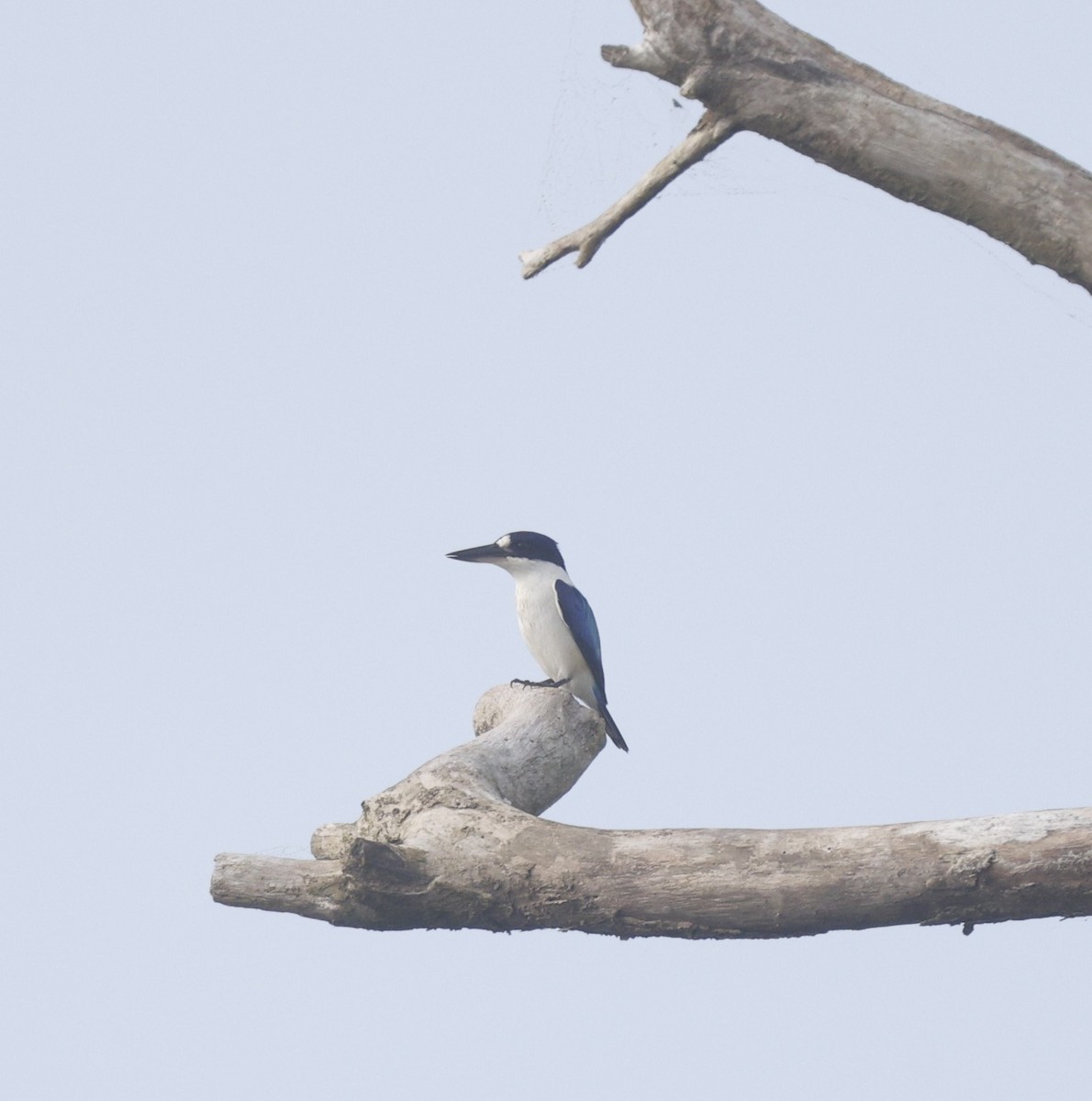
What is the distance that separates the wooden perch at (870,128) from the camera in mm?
4719

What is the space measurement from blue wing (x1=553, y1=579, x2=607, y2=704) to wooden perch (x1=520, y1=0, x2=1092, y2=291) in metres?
3.70

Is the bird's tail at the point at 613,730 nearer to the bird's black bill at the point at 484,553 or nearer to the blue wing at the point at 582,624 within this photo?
the blue wing at the point at 582,624

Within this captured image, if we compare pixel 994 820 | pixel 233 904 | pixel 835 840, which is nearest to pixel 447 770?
pixel 233 904

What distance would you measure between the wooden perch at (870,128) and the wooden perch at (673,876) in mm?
1894

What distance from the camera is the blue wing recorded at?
808cm

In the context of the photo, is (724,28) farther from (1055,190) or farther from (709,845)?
(709,845)

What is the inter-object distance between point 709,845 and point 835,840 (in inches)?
16.3

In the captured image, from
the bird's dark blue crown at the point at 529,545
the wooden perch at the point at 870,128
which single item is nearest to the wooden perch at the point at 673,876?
the wooden perch at the point at 870,128

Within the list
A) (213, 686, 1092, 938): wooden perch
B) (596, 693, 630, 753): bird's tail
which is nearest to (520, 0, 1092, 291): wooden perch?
(213, 686, 1092, 938): wooden perch

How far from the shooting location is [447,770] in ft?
19.4

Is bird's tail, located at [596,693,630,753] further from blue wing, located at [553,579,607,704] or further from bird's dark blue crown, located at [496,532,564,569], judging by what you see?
bird's dark blue crown, located at [496,532,564,569]

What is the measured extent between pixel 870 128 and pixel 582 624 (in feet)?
12.8

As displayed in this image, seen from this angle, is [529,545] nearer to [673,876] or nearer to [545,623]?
[545,623]

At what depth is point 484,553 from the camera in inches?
328
